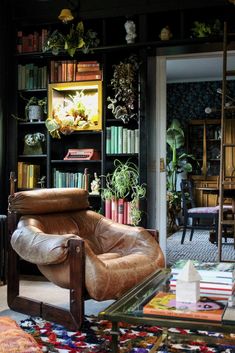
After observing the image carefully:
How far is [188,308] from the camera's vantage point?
206 centimetres

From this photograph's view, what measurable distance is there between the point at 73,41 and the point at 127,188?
1.61 m

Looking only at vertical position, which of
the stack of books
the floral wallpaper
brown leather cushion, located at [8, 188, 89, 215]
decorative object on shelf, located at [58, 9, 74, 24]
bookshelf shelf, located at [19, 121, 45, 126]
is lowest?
the stack of books

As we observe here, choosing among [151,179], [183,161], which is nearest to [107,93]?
[151,179]

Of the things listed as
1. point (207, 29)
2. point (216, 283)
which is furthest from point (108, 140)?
point (216, 283)

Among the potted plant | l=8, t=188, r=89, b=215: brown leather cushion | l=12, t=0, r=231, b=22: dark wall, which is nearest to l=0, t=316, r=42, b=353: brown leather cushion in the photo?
l=8, t=188, r=89, b=215: brown leather cushion

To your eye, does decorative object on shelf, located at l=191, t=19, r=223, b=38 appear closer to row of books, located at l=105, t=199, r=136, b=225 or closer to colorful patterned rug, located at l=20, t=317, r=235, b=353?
row of books, located at l=105, t=199, r=136, b=225

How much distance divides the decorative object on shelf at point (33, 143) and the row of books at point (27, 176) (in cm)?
16

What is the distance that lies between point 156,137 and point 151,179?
1.49 feet

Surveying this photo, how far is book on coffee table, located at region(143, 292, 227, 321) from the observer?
1973 millimetres

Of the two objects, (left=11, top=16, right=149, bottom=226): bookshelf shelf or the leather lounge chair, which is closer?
the leather lounge chair

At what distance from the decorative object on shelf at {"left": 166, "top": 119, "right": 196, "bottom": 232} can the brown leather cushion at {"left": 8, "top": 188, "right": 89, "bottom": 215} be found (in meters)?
4.63

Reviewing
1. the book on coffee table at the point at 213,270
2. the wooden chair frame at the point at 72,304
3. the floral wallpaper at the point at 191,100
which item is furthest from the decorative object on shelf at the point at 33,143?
the floral wallpaper at the point at 191,100

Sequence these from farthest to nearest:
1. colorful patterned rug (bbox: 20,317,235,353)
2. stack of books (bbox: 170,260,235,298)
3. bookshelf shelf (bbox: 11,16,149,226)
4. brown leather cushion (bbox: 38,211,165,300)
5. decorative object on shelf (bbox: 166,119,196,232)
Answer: decorative object on shelf (bbox: 166,119,196,232), bookshelf shelf (bbox: 11,16,149,226), brown leather cushion (bbox: 38,211,165,300), colorful patterned rug (bbox: 20,317,235,353), stack of books (bbox: 170,260,235,298)

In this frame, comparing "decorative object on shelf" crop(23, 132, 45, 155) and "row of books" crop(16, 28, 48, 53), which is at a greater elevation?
"row of books" crop(16, 28, 48, 53)
